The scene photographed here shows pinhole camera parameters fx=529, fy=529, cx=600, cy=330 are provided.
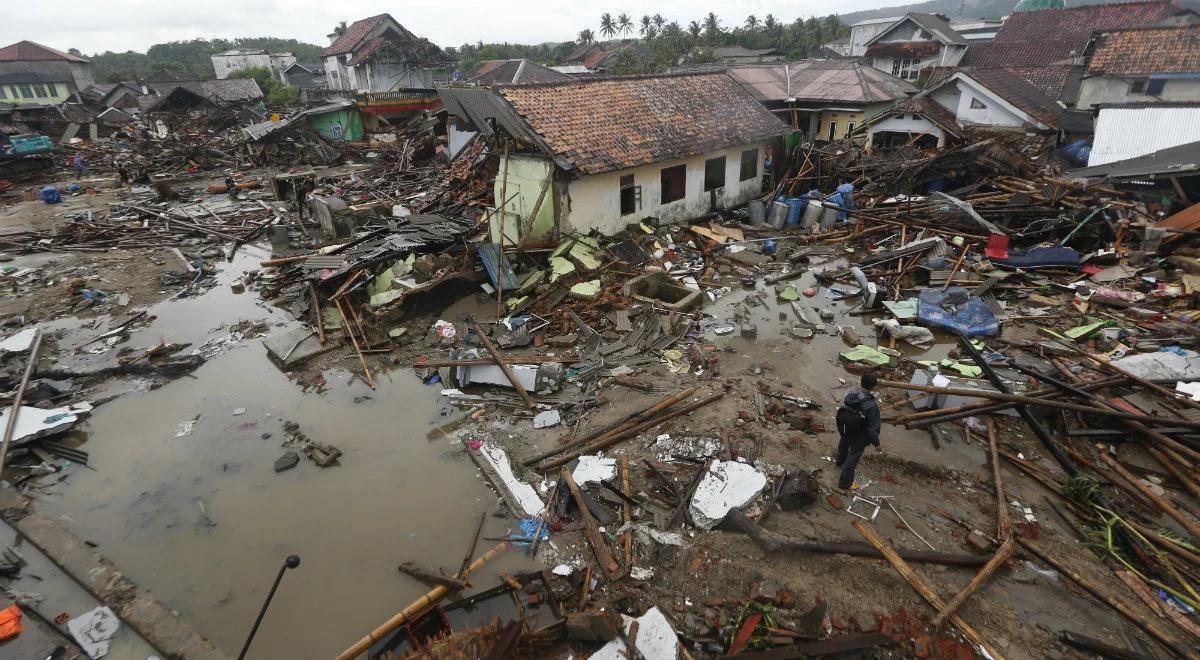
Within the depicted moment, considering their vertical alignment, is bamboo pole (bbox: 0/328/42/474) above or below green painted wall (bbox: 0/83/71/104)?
below

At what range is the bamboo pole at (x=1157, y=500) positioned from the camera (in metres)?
5.76

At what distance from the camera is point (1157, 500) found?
20.0ft

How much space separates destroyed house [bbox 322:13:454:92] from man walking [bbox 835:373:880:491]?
158ft

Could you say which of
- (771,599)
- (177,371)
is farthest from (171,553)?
(771,599)

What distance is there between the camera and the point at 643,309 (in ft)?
39.0

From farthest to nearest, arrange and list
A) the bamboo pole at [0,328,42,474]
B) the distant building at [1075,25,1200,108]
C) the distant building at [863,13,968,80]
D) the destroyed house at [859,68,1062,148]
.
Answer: the distant building at [863,13,968,80] < the destroyed house at [859,68,1062,148] < the distant building at [1075,25,1200,108] < the bamboo pole at [0,328,42,474]

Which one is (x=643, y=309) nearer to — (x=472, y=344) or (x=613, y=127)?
(x=472, y=344)

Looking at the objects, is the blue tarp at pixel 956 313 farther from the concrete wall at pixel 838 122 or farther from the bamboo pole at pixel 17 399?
the concrete wall at pixel 838 122

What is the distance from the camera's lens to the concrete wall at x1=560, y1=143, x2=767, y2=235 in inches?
584

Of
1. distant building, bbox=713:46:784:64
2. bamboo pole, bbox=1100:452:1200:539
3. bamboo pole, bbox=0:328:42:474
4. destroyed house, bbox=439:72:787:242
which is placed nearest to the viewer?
bamboo pole, bbox=1100:452:1200:539

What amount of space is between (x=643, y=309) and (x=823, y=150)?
13664mm

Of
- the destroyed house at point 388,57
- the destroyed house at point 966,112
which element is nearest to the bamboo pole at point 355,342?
the destroyed house at point 966,112

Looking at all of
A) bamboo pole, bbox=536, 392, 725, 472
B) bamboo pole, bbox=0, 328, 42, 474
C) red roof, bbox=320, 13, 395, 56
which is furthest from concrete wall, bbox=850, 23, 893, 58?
bamboo pole, bbox=0, 328, 42, 474

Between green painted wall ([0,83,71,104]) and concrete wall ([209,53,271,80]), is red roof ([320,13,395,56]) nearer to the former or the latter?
green painted wall ([0,83,71,104])
